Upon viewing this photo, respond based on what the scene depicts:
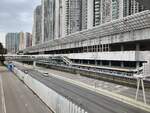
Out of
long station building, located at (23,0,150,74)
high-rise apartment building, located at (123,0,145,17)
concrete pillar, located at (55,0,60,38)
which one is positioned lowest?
long station building, located at (23,0,150,74)

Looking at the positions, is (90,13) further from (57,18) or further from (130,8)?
(57,18)

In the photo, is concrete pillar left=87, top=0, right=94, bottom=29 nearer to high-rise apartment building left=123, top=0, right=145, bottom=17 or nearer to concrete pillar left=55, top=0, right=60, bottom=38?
high-rise apartment building left=123, top=0, right=145, bottom=17

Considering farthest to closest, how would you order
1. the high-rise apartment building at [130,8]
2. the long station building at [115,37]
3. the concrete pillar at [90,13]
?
the concrete pillar at [90,13]
the high-rise apartment building at [130,8]
the long station building at [115,37]

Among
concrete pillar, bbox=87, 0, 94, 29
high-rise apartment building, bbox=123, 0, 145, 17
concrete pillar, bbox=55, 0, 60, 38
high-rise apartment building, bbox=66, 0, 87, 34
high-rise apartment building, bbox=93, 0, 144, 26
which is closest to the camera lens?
high-rise apartment building, bbox=123, 0, 145, 17

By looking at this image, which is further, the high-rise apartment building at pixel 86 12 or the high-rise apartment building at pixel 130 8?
the high-rise apartment building at pixel 86 12

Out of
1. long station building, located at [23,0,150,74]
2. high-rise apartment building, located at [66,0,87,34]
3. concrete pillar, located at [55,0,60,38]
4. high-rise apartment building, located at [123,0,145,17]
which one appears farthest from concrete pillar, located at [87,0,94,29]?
concrete pillar, located at [55,0,60,38]

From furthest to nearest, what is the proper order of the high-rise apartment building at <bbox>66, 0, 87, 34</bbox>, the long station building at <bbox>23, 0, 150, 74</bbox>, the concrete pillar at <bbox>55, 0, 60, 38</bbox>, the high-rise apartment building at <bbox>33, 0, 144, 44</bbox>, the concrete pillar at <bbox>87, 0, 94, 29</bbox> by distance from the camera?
the concrete pillar at <bbox>55, 0, 60, 38</bbox>, the high-rise apartment building at <bbox>66, 0, 87, 34</bbox>, the concrete pillar at <bbox>87, 0, 94, 29</bbox>, the high-rise apartment building at <bbox>33, 0, 144, 44</bbox>, the long station building at <bbox>23, 0, 150, 74</bbox>

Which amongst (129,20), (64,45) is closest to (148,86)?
(129,20)

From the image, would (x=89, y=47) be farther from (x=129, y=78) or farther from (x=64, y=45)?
(x=129, y=78)

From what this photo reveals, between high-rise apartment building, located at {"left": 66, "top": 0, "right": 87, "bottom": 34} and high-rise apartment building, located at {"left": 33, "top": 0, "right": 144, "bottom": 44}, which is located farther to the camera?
high-rise apartment building, located at {"left": 66, "top": 0, "right": 87, "bottom": 34}

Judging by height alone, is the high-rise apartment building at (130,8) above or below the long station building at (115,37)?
above

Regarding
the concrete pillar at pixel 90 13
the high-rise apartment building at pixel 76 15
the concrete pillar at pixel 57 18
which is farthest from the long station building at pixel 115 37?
the concrete pillar at pixel 57 18

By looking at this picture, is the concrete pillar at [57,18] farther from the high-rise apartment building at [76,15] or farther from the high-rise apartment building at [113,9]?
the high-rise apartment building at [113,9]

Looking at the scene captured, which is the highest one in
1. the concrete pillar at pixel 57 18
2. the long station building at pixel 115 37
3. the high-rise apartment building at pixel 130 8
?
the concrete pillar at pixel 57 18
